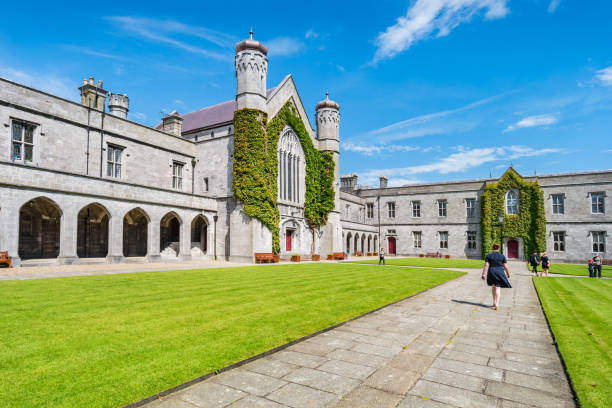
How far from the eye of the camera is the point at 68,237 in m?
18.9

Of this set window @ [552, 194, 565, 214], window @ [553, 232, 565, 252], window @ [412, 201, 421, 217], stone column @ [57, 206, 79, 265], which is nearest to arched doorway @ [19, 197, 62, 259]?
stone column @ [57, 206, 79, 265]

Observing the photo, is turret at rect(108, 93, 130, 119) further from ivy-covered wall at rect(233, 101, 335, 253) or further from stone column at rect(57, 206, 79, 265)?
stone column at rect(57, 206, 79, 265)

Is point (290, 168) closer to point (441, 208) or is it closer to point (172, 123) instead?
point (172, 123)

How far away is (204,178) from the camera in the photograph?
30.8m

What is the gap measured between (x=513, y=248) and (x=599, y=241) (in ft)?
25.1

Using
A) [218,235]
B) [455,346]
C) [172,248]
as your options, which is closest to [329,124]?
[218,235]

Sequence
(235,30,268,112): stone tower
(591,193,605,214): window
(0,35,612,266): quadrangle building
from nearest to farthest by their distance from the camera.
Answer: (0,35,612,266): quadrangle building < (235,30,268,112): stone tower < (591,193,605,214): window

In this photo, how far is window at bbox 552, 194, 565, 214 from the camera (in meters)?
38.1

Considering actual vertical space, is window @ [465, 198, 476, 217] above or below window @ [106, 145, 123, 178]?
below

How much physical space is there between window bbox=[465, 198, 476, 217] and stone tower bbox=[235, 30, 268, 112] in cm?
2839

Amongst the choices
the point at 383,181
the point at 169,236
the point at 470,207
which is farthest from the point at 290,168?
the point at 470,207

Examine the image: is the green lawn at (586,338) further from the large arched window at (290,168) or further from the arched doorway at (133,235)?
the arched doorway at (133,235)

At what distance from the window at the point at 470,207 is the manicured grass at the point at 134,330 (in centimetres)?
3598

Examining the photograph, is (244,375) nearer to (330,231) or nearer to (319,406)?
(319,406)
